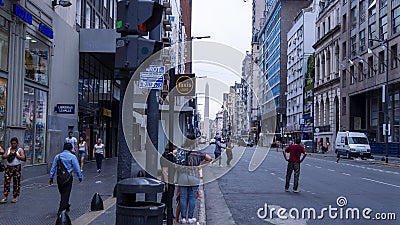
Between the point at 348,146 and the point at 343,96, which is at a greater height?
the point at 343,96

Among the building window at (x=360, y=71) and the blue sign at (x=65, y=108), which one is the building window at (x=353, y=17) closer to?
the building window at (x=360, y=71)

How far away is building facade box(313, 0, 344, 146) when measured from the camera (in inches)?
2731

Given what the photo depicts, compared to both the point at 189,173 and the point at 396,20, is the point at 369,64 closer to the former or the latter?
the point at 396,20

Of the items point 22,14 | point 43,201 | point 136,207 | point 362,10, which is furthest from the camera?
point 362,10

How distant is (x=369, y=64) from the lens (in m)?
55.5

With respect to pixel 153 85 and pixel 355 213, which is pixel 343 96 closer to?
pixel 355 213

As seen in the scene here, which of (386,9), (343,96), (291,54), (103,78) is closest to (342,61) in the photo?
(343,96)

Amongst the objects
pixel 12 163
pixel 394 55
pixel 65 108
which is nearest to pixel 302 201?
pixel 12 163

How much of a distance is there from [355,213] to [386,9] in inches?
1768

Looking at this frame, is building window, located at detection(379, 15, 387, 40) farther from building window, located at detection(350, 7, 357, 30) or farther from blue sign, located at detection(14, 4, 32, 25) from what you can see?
blue sign, located at detection(14, 4, 32, 25)

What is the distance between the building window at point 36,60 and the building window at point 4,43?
1524mm

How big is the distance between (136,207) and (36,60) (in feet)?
51.9

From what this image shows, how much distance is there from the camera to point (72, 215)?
1097 cm

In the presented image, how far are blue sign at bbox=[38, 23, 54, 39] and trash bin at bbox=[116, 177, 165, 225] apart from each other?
15418mm
